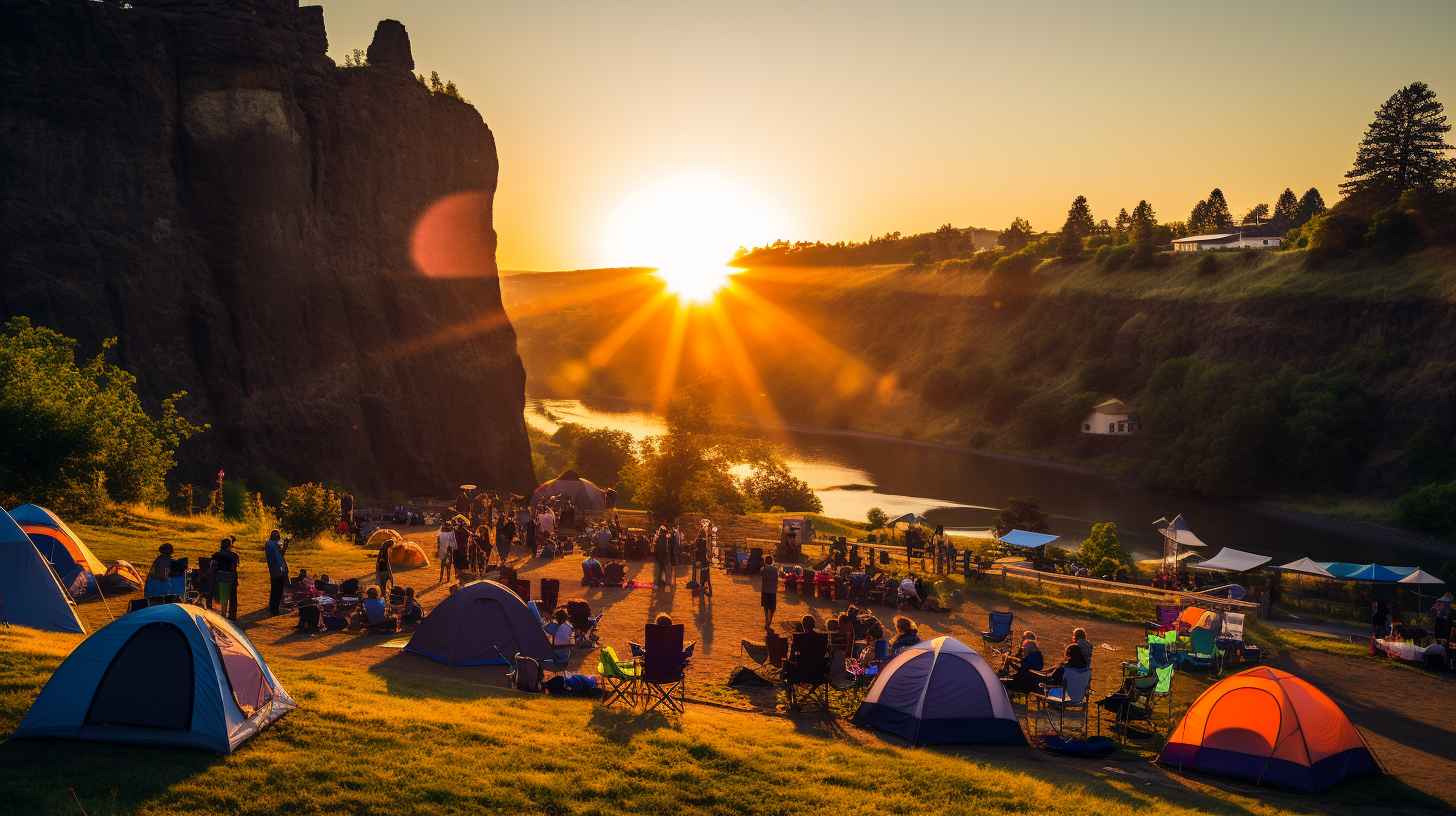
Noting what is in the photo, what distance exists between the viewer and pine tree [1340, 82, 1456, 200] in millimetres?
98750

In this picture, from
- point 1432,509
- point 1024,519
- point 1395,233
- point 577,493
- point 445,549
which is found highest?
point 1395,233

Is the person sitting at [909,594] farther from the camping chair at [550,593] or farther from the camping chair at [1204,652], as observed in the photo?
the camping chair at [550,593]

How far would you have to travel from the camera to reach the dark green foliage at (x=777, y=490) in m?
67.4

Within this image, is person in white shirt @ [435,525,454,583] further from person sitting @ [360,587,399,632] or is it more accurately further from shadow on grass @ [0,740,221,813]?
shadow on grass @ [0,740,221,813]

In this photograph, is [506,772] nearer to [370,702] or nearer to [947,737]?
[370,702]

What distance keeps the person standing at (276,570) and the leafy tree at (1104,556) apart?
1131 inches

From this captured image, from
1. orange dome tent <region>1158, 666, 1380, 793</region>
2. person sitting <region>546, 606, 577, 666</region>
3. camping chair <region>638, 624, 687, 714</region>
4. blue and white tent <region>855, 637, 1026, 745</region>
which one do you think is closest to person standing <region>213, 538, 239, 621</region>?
person sitting <region>546, 606, 577, 666</region>

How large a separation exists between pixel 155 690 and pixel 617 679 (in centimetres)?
684

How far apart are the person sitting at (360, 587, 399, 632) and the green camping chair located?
5.51 metres

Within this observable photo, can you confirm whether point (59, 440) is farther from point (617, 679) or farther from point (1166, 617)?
point (1166, 617)

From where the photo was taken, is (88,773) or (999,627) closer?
(88,773)

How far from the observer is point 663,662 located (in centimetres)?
1625

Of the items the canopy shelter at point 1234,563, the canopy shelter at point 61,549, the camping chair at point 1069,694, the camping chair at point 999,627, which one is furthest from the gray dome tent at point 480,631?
the canopy shelter at point 1234,563

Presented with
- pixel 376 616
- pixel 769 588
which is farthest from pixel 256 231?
pixel 769 588
